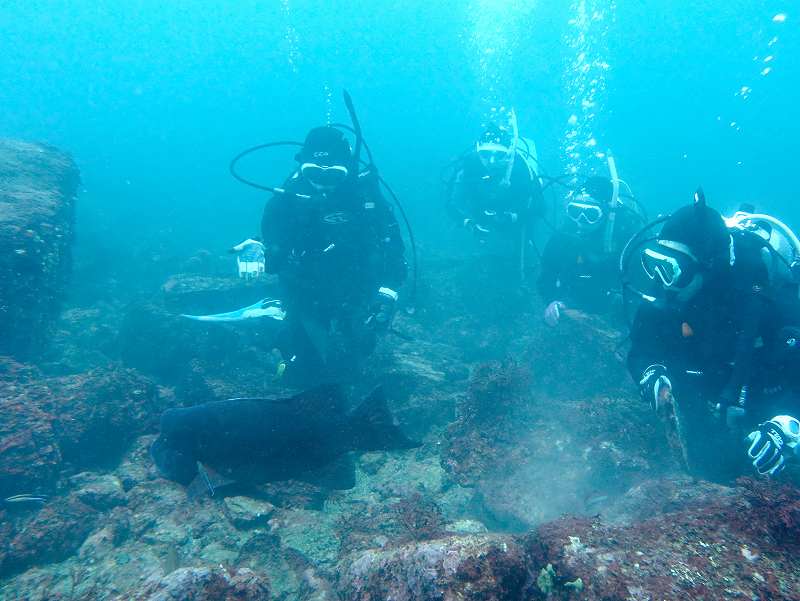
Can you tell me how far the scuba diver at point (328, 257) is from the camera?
7062mm

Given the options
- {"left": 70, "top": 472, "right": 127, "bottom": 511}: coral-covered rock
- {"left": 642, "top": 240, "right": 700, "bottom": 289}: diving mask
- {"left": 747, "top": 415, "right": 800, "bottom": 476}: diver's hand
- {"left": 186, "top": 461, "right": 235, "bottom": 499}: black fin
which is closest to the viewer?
{"left": 747, "top": 415, "right": 800, "bottom": 476}: diver's hand

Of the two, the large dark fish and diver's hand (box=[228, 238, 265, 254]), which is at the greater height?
diver's hand (box=[228, 238, 265, 254])

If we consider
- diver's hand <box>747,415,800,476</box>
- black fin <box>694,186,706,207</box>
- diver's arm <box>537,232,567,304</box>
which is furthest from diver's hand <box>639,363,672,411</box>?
diver's arm <box>537,232,567,304</box>

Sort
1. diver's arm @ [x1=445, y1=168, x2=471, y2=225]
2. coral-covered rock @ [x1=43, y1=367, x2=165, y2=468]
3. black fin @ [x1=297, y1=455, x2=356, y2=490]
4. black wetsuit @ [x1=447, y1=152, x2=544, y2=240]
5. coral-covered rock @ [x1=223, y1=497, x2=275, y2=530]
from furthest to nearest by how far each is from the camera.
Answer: diver's arm @ [x1=445, y1=168, x2=471, y2=225]
black wetsuit @ [x1=447, y1=152, x2=544, y2=240]
coral-covered rock @ [x1=43, y1=367, x2=165, y2=468]
coral-covered rock @ [x1=223, y1=497, x2=275, y2=530]
black fin @ [x1=297, y1=455, x2=356, y2=490]

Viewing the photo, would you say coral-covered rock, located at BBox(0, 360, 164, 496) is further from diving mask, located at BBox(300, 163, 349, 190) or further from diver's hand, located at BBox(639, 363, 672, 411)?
diver's hand, located at BBox(639, 363, 672, 411)

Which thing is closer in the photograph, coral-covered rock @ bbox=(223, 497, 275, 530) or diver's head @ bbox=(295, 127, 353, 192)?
coral-covered rock @ bbox=(223, 497, 275, 530)

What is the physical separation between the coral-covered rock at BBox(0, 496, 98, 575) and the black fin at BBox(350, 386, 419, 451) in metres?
3.16

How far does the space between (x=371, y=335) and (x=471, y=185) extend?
20.6 feet

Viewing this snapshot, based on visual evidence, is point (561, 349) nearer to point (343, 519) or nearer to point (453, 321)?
point (453, 321)

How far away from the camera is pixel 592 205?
8.48 metres

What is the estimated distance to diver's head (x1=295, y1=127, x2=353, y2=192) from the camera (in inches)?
271

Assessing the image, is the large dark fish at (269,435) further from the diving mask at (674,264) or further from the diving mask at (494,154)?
the diving mask at (494,154)

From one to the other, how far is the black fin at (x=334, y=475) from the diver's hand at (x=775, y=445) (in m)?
3.80

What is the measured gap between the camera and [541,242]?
21859 mm
